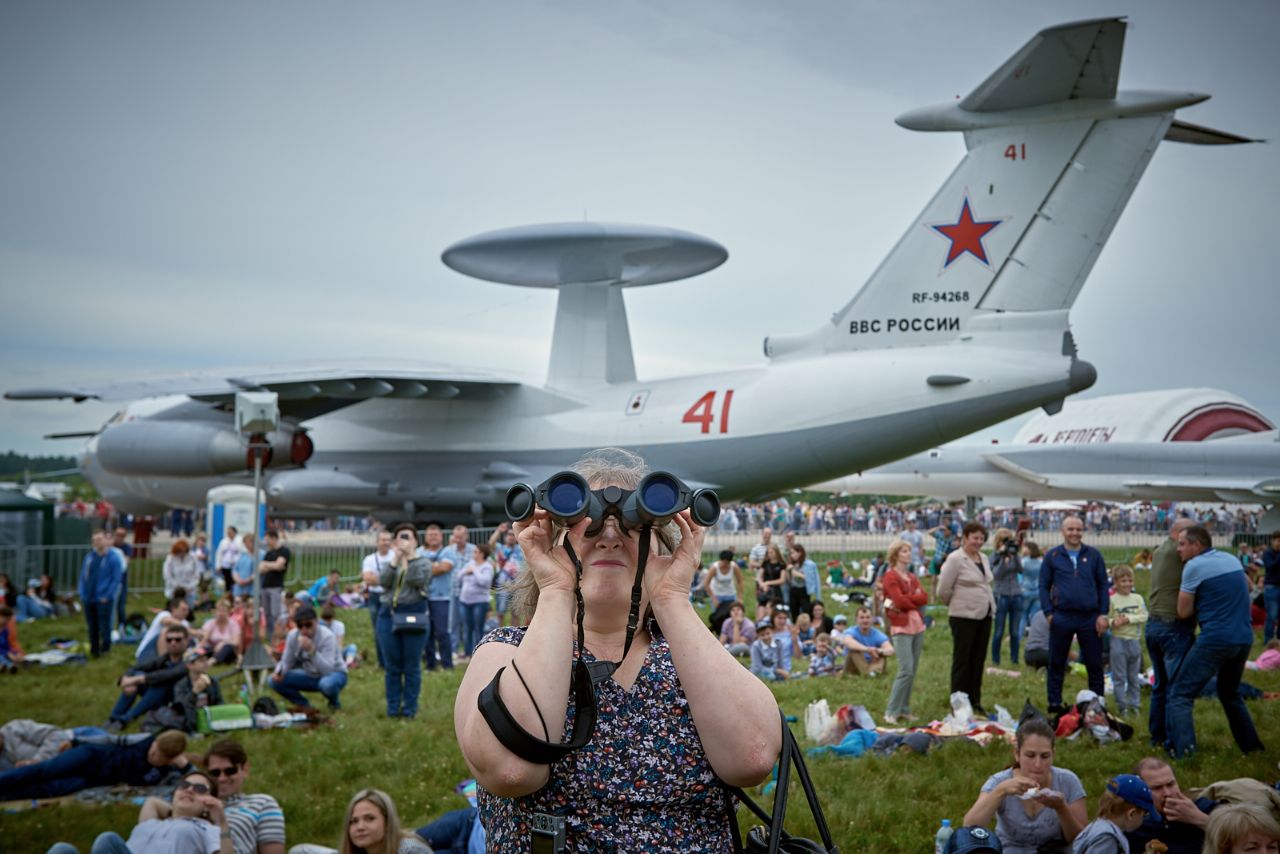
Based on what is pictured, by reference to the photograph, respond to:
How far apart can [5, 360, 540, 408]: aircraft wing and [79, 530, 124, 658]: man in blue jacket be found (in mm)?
4968

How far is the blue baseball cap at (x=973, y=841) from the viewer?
4.22 m

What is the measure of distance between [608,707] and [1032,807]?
3624mm

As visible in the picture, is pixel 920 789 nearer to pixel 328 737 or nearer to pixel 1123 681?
pixel 1123 681

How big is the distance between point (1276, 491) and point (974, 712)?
20.6 metres

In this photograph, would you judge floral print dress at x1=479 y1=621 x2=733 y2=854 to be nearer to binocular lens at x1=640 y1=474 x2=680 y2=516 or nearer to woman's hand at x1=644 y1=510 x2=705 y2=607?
woman's hand at x1=644 y1=510 x2=705 y2=607

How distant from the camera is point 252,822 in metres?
5.23

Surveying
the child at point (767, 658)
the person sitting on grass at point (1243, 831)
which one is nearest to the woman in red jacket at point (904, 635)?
the child at point (767, 658)

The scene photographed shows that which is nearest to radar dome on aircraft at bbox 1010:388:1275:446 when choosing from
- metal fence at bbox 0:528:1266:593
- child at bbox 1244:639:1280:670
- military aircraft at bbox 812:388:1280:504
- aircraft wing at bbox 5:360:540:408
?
military aircraft at bbox 812:388:1280:504

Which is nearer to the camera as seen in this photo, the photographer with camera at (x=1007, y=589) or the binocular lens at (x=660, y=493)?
the binocular lens at (x=660, y=493)

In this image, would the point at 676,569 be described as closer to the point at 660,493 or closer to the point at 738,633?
the point at 660,493

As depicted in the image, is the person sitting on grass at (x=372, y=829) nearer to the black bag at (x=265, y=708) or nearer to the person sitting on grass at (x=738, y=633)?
the black bag at (x=265, y=708)

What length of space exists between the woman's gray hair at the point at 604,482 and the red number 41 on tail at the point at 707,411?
14.2 m

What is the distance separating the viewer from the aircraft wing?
1705cm

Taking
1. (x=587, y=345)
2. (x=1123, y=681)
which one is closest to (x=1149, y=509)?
(x=587, y=345)
